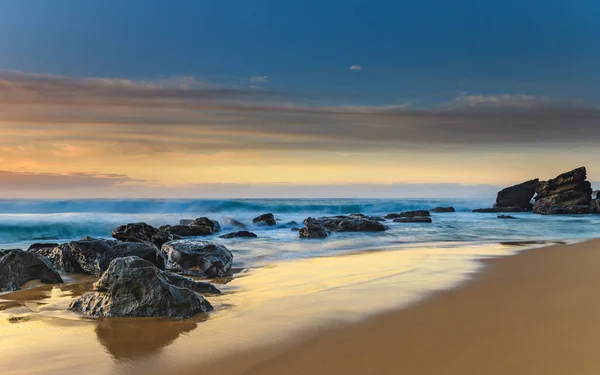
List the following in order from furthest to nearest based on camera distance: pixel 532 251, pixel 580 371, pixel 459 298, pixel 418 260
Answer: pixel 532 251, pixel 418 260, pixel 459 298, pixel 580 371

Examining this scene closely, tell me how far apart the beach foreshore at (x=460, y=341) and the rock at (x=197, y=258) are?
14.0 ft

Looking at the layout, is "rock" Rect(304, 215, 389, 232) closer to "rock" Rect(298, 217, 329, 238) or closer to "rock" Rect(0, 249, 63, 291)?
"rock" Rect(298, 217, 329, 238)

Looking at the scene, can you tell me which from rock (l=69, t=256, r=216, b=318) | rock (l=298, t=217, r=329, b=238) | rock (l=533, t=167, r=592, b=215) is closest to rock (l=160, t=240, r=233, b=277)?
rock (l=69, t=256, r=216, b=318)

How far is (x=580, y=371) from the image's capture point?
Result: 349 cm

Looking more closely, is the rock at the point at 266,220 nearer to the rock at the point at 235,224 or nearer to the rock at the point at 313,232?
the rock at the point at 235,224

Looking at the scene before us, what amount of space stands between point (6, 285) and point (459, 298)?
655 centimetres

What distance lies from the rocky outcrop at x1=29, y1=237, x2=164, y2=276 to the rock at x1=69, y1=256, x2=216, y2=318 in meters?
3.67

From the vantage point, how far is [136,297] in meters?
5.49

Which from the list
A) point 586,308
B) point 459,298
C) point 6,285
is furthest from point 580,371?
point 6,285

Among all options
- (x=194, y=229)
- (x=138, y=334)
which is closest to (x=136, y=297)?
(x=138, y=334)

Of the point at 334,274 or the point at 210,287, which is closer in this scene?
the point at 210,287

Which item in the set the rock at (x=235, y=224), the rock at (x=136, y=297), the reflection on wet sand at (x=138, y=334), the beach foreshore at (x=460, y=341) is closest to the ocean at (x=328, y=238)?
the rock at (x=235, y=224)

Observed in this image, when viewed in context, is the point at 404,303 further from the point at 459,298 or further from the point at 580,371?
the point at 580,371

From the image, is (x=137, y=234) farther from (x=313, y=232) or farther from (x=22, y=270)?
(x=313, y=232)
